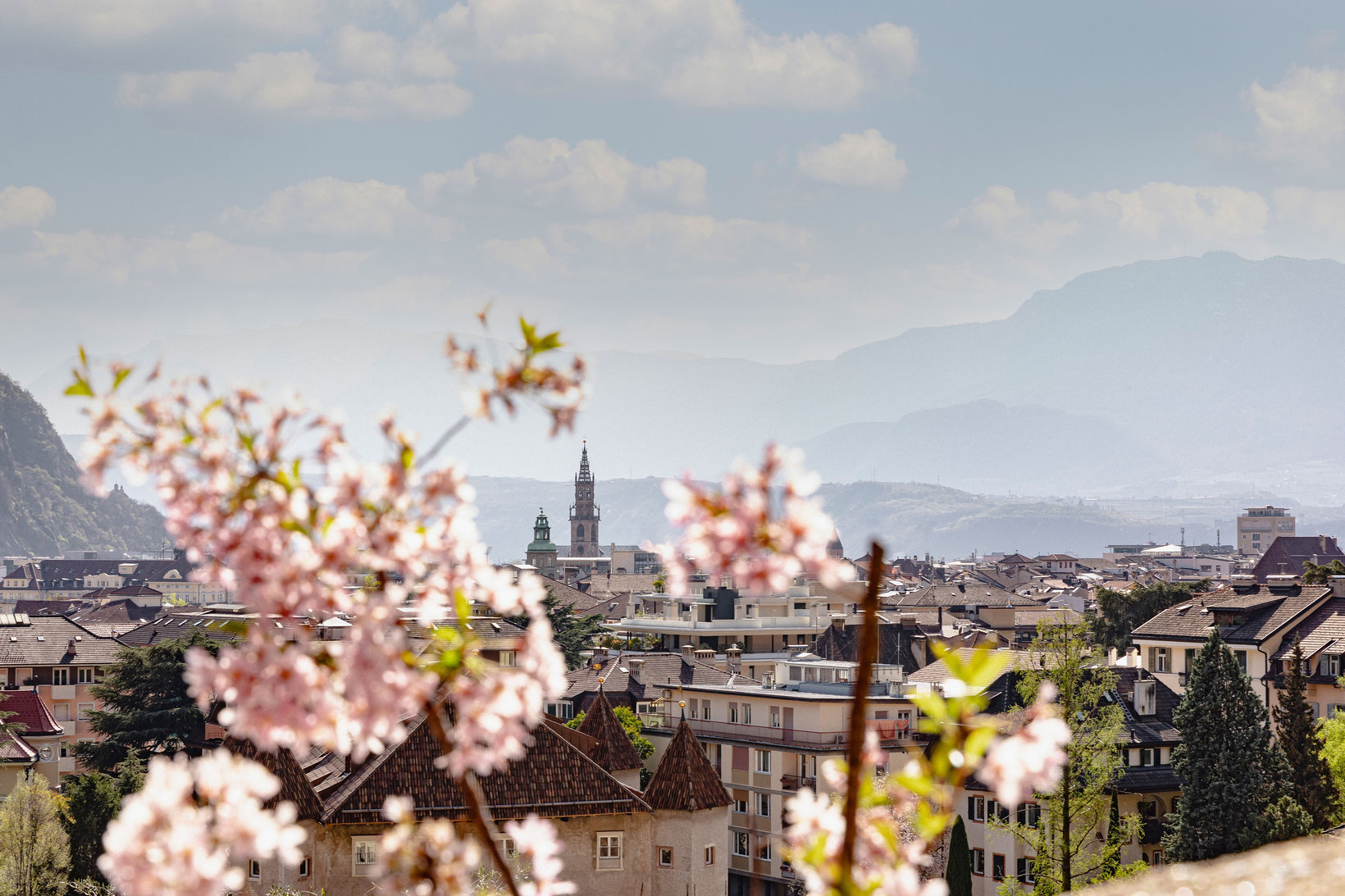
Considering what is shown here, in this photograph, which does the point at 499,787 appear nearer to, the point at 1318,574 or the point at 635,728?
the point at 635,728

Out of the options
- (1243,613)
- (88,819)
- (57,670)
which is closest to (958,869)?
(88,819)

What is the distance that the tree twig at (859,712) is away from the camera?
5148mm

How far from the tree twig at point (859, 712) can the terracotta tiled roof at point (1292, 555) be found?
18499 cm

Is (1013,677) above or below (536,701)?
below

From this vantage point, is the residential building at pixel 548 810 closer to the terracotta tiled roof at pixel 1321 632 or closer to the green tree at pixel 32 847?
the green tree at pixel 32 847

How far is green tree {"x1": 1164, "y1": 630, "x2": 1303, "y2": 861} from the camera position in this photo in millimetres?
47719

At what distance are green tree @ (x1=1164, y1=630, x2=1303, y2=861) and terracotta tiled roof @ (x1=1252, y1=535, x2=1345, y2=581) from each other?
136384mm

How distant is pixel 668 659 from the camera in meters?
79.4

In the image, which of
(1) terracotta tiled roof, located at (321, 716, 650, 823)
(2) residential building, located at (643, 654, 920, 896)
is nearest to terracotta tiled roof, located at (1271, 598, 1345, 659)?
(2) residential building, located at (643, 654, 920, 896)

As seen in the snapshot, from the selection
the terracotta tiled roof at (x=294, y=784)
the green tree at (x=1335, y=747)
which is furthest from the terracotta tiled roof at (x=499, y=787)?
the green tree at (x=1335, y=747)

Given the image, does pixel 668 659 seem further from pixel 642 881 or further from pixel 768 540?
pixel 768 540

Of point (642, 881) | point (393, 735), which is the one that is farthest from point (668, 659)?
point (393, 735)

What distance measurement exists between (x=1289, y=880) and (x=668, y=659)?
241 feet

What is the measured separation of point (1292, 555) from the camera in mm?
192875
